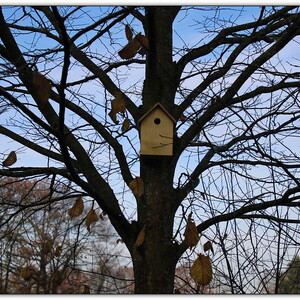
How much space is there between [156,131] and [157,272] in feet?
1.90

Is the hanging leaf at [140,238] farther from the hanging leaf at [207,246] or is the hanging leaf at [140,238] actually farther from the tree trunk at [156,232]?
the hanging leaf at [207,246]

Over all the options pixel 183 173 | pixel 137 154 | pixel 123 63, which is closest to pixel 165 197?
pixel 183 173

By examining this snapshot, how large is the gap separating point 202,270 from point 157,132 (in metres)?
0.61

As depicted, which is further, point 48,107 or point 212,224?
point 48,107

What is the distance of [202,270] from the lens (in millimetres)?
1490

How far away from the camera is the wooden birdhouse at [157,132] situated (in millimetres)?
1809

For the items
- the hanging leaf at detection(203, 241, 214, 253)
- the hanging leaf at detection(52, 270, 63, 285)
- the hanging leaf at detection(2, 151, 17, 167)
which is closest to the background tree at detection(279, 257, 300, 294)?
the hanging leaf at detection(203, 241, 214, 253)

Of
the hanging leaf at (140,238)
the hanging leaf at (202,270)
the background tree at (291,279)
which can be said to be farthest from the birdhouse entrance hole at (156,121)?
the background tree at (291,279)

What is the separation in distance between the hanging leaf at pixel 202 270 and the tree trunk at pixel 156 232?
315mm

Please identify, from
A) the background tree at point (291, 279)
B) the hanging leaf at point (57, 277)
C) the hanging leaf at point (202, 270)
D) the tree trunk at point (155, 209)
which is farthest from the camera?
the hanging leaf at point (57, 277)

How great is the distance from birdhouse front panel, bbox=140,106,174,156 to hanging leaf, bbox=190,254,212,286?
1.61ft

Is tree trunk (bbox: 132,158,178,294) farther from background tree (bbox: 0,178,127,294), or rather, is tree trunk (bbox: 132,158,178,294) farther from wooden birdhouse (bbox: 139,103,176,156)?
background tree (bbox: 0,178,127,294)

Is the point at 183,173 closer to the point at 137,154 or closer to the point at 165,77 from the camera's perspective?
the point at 137,154

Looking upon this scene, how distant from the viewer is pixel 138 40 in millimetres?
1731
